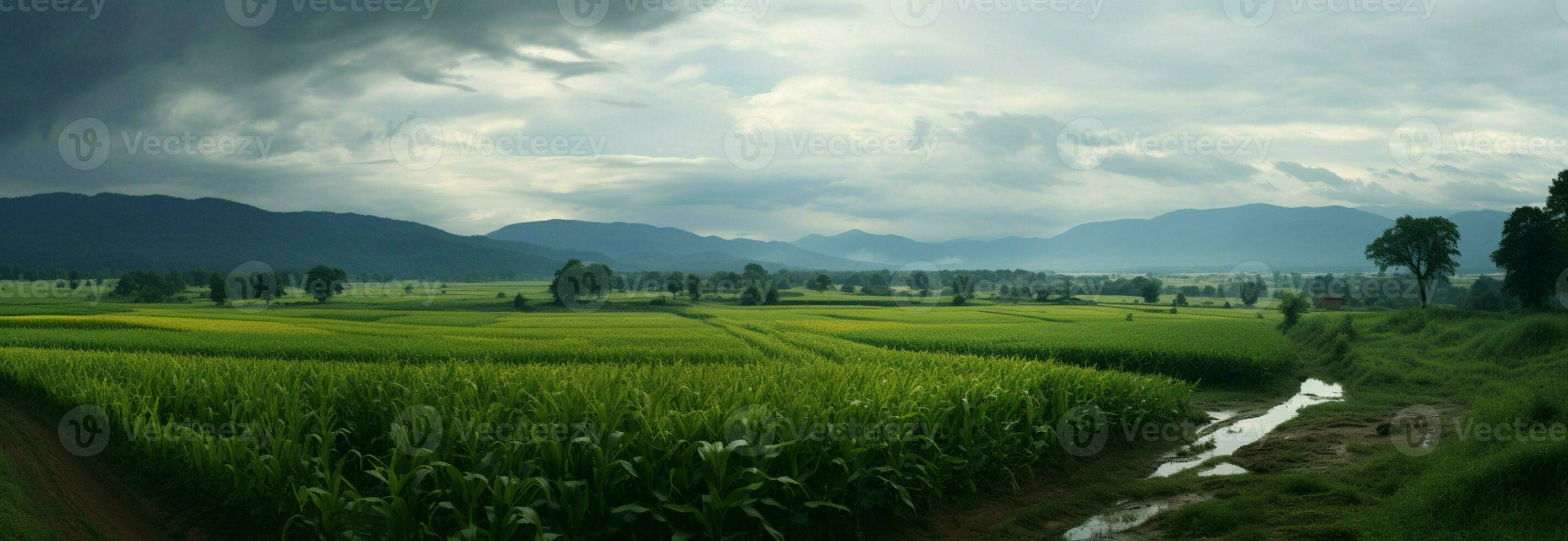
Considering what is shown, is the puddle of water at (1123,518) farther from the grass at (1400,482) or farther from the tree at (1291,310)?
the tree at (1291,310)

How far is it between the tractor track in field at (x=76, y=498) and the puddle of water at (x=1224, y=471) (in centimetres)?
1197

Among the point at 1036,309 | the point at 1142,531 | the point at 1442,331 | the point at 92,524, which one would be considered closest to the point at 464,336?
the point at 92,524

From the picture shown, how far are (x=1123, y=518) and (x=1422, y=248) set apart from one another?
4968 cm

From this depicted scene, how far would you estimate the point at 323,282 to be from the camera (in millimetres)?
78000

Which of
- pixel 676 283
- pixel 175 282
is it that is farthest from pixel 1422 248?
pixel 175 282

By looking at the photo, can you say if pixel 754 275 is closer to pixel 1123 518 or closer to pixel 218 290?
pixel 218 290

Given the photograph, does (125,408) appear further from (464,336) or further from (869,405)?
(464,336)

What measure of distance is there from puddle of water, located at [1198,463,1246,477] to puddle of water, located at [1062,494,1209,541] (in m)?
1.38

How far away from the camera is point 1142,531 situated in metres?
8.02

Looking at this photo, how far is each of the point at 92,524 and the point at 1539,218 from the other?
49.3 meters

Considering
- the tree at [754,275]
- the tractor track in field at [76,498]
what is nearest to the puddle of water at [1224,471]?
the tractor track in field at [76,498]

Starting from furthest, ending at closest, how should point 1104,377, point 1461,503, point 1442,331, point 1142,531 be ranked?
point 1442,331 → point 1104,377 → point 1142,531 → point 1461,503

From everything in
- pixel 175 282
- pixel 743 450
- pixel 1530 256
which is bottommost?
pixel 175 282

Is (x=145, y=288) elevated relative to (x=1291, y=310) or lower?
lower
